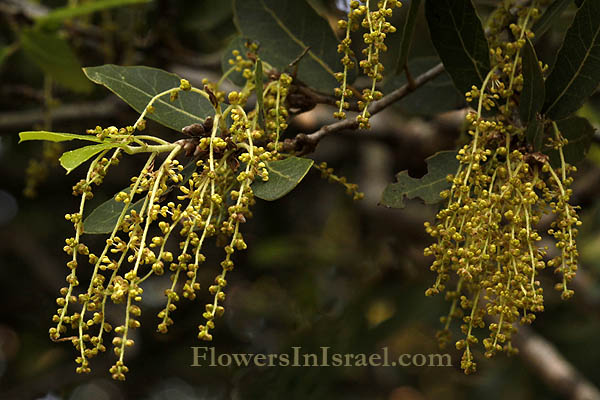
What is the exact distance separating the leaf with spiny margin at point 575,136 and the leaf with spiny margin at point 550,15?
168 mm

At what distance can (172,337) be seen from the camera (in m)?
2.94

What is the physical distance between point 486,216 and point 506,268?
8 cm

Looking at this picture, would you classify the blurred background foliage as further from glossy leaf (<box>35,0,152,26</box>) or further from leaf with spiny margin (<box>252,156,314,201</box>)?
leaf with spiny margin (<box>252,156,314,201</box>)

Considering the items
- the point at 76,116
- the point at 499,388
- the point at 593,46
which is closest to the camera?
the point at 593,46

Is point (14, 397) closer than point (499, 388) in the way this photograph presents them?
Yes

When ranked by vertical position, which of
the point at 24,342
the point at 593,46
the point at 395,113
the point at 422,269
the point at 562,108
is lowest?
the point at 24,342

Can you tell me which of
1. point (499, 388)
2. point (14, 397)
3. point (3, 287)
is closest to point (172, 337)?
point (14, 397)

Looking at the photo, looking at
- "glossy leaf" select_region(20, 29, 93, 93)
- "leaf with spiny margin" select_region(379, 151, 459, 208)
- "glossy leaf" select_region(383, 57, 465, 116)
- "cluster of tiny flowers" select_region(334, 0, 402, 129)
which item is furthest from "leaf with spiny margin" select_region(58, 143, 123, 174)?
"glossy leaf" select_region(20, 29, 93, 93)

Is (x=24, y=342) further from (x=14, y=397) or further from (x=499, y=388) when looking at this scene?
(x=499, y=388)

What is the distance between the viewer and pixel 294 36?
53.4 inches

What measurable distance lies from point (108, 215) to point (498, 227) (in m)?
0.61

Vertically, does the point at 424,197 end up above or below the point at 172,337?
above

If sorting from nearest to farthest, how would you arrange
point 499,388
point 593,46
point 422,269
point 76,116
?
point 593,46, point 76,116, point 422,269, point 499,388

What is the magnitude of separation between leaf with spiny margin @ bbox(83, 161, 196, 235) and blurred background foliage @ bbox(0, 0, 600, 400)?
0.97 m
